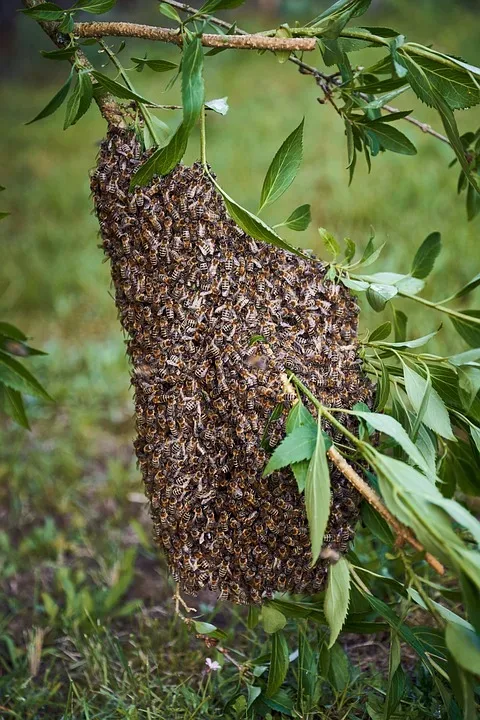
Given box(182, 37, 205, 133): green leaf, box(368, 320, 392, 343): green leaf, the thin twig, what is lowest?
the thin twig

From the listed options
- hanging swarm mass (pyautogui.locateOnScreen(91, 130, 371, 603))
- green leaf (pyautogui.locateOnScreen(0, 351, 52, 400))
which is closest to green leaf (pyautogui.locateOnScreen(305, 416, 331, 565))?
hanging swarm mass (pyautogui.locateOnScreen(91, 130, 371, 603))

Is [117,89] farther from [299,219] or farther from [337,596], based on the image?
[337,596]

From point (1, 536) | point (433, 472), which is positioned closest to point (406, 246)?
point (1, 536)

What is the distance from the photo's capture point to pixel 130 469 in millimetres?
2521

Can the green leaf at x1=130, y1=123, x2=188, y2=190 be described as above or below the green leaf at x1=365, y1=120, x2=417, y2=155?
below

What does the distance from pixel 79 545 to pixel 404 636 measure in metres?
1.21

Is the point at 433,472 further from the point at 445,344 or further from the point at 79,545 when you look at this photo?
the point at 445,344

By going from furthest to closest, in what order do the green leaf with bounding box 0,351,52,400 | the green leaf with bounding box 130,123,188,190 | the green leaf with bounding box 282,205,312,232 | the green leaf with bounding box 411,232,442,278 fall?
the green leaf with bounding box 0,351,52,400 < the green leaf with bounding box 411,232,442,278 < the green leaf with bounding box 282,205,312,232 < the green leaf with bounding box 130,123,188,190

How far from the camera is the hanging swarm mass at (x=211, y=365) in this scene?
3.79ft

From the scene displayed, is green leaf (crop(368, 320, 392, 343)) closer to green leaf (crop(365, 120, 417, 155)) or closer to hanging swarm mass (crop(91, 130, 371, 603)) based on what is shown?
hanging swarm mass (crop(91, 130, 371, 603))

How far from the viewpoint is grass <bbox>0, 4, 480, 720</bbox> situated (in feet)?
5.01

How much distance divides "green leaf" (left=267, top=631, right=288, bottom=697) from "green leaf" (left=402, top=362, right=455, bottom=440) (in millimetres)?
436

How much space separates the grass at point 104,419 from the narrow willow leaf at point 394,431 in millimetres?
518

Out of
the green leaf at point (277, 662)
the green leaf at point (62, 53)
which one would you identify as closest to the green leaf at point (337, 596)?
the green leaf at point (277, 662)
